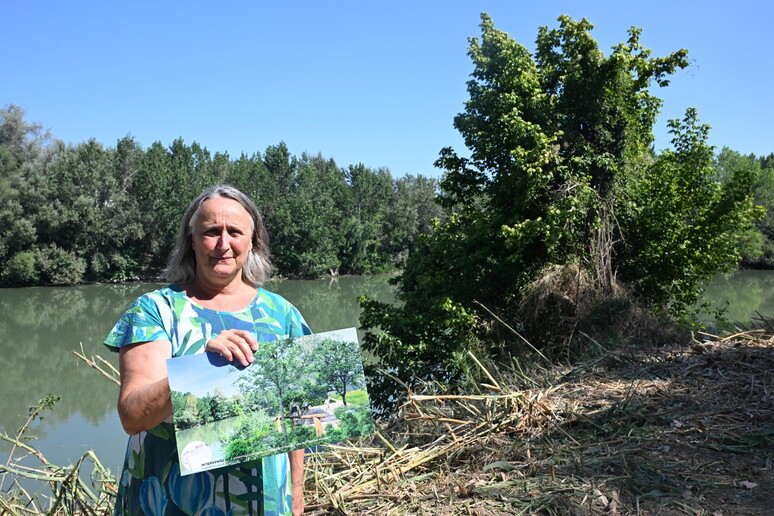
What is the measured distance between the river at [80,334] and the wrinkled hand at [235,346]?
251 cm

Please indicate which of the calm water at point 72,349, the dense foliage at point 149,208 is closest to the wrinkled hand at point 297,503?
the calm water at point 72,349

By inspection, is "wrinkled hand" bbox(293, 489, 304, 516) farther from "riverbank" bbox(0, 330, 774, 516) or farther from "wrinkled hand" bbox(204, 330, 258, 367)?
"riverbank" bbox(0, 330, 774, 516)

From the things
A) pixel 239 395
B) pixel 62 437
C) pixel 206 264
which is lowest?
pixel 62 437

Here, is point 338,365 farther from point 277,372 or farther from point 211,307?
point 211,307

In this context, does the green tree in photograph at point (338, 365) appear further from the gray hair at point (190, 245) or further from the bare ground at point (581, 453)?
the bare ground at point (581, 453)

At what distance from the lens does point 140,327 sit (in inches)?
62.6

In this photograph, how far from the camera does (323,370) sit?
170 cm

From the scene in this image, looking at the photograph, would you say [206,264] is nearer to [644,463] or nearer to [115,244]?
[644,463]

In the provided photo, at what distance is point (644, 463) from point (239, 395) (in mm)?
2204

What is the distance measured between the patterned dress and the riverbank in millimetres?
1133

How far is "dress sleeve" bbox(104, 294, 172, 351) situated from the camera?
1.58 metres

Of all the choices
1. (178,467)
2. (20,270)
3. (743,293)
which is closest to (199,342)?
(178,467)

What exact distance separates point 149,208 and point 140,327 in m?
39.9

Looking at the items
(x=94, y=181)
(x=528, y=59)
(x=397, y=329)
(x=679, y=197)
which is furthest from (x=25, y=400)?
(x=94, y=181)
